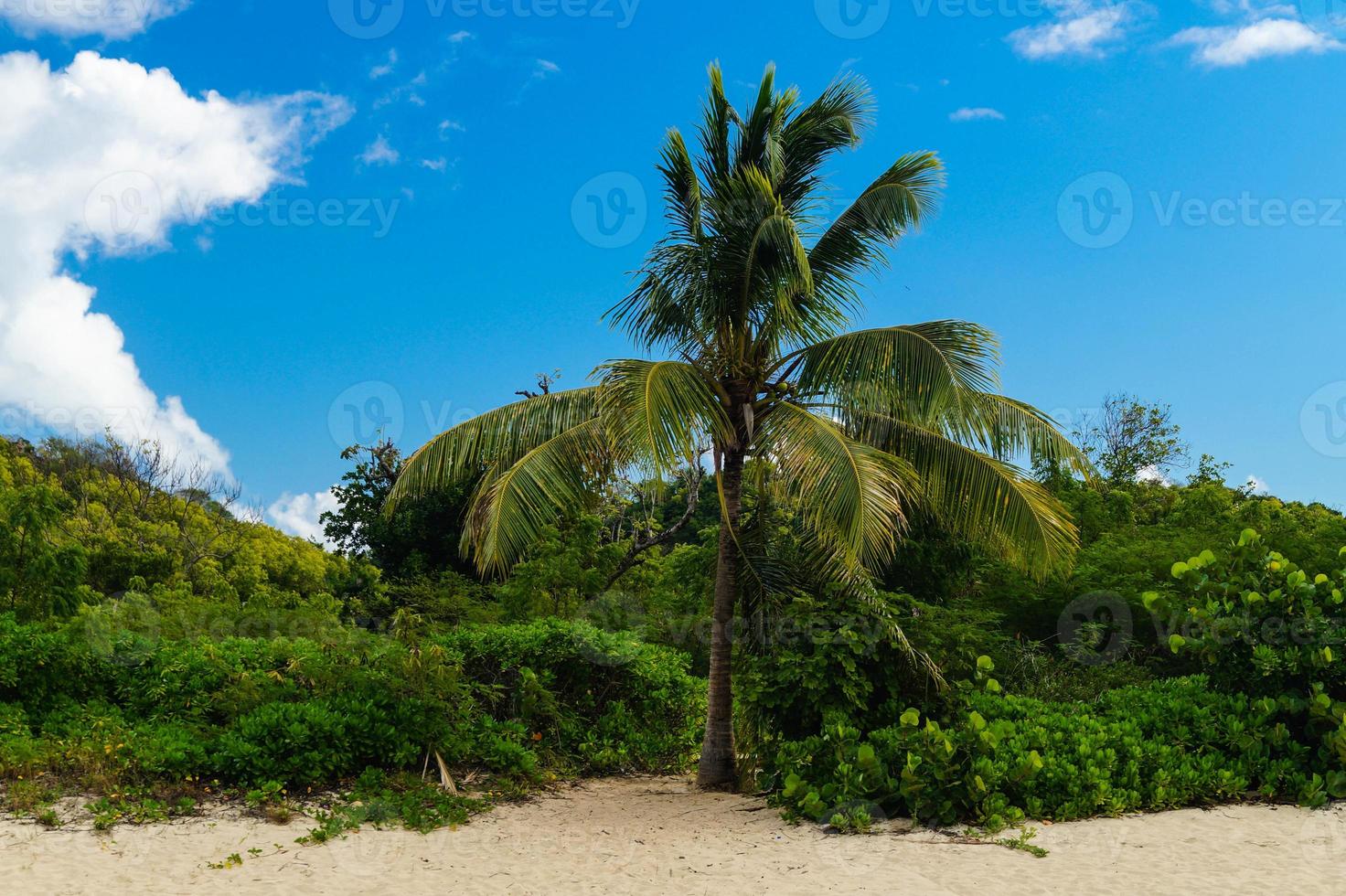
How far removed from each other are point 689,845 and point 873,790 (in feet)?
5.67

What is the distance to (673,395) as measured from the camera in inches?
369

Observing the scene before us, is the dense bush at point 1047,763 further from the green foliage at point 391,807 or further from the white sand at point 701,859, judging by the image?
the green foliage at point 391,807

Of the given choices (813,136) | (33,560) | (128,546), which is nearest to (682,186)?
(813,136)

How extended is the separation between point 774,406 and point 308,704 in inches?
224

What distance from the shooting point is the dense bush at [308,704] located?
30.3 ft

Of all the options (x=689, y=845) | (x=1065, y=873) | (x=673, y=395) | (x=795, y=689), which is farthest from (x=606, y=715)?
(x=1065, y=873)

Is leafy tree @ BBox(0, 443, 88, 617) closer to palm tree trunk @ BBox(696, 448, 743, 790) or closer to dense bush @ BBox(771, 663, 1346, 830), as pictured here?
palm tree trunk @ BBox(696, 448, 743, 790)

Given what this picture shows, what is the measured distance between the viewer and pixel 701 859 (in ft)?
26.4

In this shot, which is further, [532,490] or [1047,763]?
[532,490]

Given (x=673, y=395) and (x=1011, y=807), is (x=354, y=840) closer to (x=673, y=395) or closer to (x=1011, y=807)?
(x=673, y=395)

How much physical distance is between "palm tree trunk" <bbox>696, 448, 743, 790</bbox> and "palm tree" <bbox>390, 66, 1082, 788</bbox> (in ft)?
0.08

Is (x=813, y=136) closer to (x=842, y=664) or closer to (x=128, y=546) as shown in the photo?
(x=842, y=664)

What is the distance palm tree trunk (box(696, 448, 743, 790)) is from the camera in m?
11.3

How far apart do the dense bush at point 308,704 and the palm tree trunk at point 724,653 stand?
1572 mm
